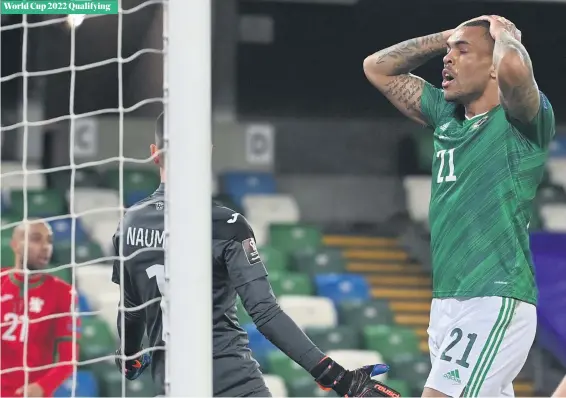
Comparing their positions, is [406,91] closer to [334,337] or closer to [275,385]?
[275,385]

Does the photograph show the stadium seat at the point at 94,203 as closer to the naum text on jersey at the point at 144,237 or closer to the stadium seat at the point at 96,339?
the stadium seat at the point at 96,339

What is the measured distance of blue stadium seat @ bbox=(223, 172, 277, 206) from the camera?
10.8 meters

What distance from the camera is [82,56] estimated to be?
11.0 metres

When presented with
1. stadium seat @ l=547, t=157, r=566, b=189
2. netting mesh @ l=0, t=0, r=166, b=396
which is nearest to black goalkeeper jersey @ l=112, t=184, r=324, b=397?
netting mesh @ l=0, t=0, r=166, b=396

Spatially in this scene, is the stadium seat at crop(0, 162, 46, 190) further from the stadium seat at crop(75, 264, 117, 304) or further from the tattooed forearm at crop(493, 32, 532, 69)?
the tattooed forearm at crop(493, 32, 532, 69)

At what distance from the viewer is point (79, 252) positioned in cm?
878

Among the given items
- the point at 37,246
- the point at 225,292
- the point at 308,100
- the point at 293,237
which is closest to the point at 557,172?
the point at 308,100

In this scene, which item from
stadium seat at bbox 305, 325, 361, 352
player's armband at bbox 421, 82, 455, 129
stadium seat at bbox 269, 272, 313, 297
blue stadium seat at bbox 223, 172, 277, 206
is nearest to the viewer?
player's armband at bbox 421, 82, 455, 129

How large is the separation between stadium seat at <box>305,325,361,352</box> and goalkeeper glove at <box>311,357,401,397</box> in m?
5.00

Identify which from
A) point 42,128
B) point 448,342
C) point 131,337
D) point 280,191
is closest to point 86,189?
point 42,128

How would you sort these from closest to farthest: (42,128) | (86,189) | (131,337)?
(131,337) < (86,189) < (42,128)

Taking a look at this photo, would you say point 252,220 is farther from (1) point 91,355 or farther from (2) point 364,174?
(1) point 91,355

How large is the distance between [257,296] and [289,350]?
0.18 meters

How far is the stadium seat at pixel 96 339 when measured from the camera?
7734 mm
